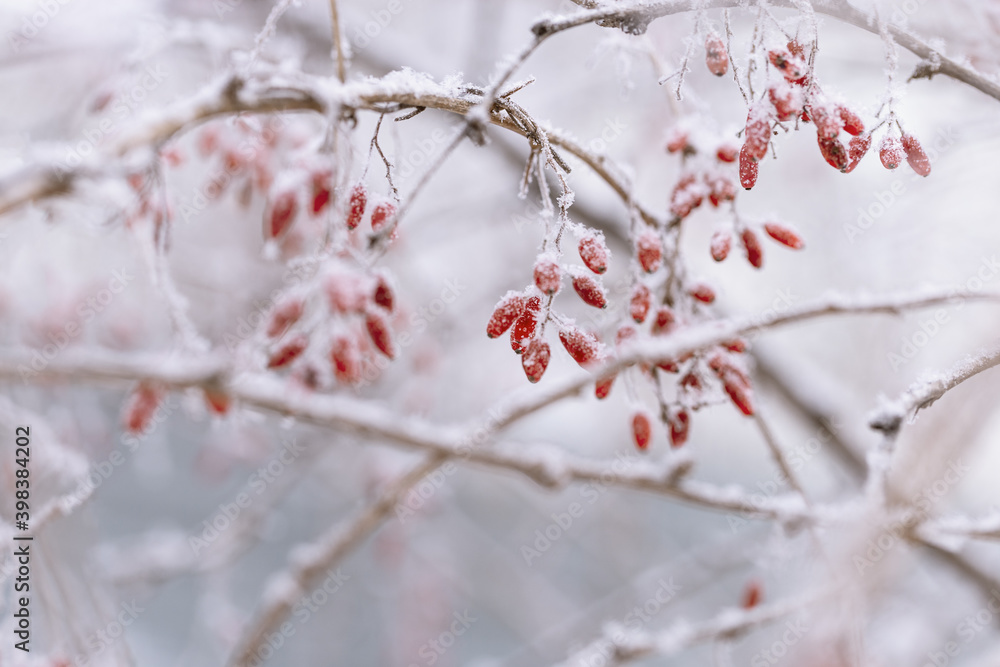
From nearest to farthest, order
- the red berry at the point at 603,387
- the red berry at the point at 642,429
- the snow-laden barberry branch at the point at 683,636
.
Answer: the red berry at the point at 603,387 → the red berry at the point at 642,429 → the snow-laden barberry branch at the point at 683,636

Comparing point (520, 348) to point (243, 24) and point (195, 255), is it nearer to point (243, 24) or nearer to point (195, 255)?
point (243, 24)

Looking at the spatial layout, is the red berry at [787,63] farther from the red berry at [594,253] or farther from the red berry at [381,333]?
the red berry at [381,333]

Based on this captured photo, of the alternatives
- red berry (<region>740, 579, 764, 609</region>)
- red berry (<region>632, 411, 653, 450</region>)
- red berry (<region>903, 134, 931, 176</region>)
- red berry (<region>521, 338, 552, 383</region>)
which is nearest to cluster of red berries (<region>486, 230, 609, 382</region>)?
red berry (<region>521, 338, 552, 383</region>)

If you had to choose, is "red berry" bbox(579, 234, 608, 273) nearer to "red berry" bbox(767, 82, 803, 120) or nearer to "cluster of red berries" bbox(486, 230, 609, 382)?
"cluster of red berries" bbox(486, 230, 609, 382)

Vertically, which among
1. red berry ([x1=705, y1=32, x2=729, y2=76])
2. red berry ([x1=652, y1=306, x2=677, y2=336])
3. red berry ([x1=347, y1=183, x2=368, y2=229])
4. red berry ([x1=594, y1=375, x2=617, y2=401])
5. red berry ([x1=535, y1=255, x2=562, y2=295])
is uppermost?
red berry ([x1=705, y1=32, x2=729, y2=76])

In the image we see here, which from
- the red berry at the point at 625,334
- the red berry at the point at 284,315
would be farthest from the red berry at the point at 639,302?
the red berry at the point at 284,315

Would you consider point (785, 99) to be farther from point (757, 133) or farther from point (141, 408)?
point (141, 408)
